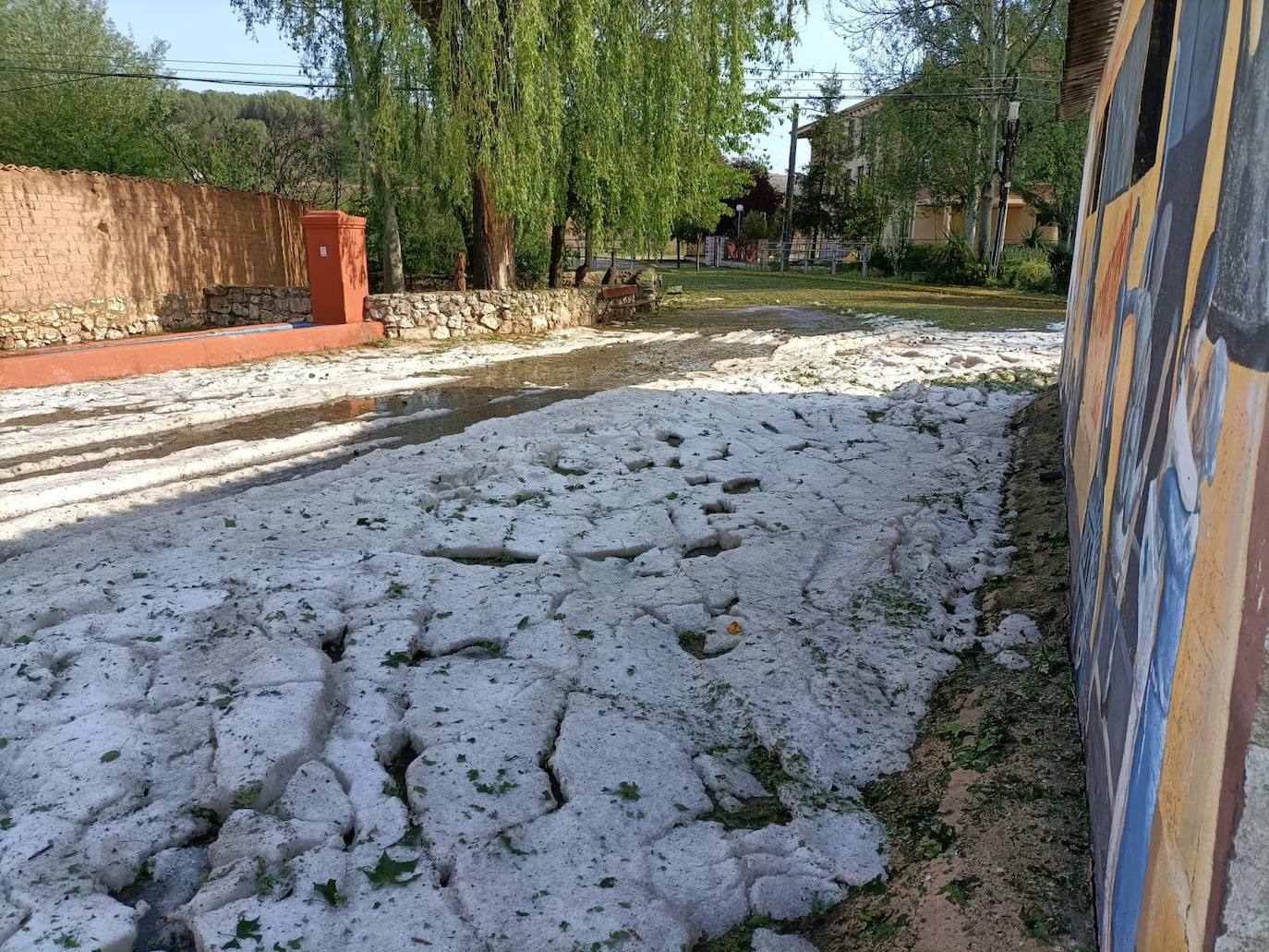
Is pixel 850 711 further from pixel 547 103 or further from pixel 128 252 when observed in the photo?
pixel 128 252

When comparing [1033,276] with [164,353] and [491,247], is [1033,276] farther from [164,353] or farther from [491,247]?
[164,353]

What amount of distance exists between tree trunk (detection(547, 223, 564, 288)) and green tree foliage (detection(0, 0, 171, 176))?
812cm

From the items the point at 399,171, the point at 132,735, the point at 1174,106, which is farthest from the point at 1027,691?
the point at 399,171

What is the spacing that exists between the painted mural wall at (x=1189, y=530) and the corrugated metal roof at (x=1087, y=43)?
3.36 m

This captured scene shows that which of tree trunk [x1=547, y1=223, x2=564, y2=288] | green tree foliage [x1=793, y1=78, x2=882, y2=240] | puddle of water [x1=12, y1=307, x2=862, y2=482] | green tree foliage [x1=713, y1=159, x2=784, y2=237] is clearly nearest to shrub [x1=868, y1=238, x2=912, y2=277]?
green tree foliage [x1=793, y1=78, x2=882, y2=240]

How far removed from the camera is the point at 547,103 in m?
12.5

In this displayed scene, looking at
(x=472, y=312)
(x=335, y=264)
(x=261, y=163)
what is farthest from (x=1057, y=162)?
(x=335, y=264)

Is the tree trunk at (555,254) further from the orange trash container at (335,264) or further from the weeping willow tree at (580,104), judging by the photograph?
the orange trash container at (335,264)

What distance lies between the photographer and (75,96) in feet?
63.4

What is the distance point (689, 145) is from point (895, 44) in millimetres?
15187

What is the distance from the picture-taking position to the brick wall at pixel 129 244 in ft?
38.1

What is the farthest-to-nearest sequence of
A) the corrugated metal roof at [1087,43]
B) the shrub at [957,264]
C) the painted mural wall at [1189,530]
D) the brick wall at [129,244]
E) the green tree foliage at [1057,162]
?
1. the green tree foliage at [1057,162]
2. the shrub at [957,264]
3. the brick wall at [129,244]
4. the corrugated metal roof at [1087,43]
5. the painted mural wall at [1189,530]

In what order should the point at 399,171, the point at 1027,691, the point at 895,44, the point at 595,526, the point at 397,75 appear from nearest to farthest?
the point at 1027,691, the point at 595,526, the point at 397,75, the point at 399,171, the point at 895,44

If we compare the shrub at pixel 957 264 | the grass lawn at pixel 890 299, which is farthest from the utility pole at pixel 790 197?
the shrub at pixel 957 264
